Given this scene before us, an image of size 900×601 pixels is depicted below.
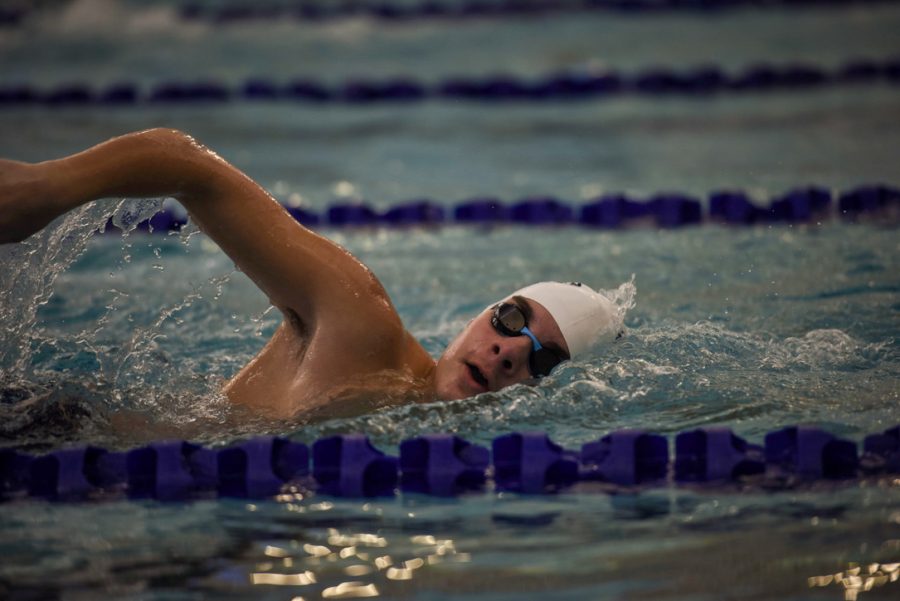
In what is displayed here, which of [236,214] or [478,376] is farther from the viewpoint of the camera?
[478,376]

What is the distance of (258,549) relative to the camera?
2230 mm

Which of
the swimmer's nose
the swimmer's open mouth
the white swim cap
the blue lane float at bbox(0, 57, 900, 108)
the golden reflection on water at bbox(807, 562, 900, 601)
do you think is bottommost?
the golden reflection on water at bbox(807, 562, 900, 601)

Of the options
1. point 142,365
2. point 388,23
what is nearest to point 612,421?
point 142,365

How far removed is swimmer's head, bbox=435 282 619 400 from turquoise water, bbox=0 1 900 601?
5 centimetres

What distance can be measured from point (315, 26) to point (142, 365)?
6.30 metres

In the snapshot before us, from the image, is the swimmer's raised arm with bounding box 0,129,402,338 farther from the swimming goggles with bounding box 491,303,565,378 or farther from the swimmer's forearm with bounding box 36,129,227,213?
the swimming goggles with bounding box 491,303,565,378

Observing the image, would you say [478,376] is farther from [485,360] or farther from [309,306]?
[309,306]

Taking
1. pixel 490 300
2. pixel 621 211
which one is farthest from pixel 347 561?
pixel 621 211

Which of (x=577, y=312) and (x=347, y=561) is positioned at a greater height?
(x=577, y=312)

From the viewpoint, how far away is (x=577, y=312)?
287cm

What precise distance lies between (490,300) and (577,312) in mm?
1375

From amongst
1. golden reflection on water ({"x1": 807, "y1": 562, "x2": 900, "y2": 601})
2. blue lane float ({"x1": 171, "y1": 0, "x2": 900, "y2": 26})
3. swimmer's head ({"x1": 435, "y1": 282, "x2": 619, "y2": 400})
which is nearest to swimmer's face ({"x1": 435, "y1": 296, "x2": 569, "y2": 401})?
swimmer's head ({"x1": 435, "y1": 282, "x2": 619, "y2": 400})

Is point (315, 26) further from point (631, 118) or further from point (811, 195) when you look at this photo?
point (811, 195)

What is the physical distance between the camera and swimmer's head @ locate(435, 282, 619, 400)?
2770mm
